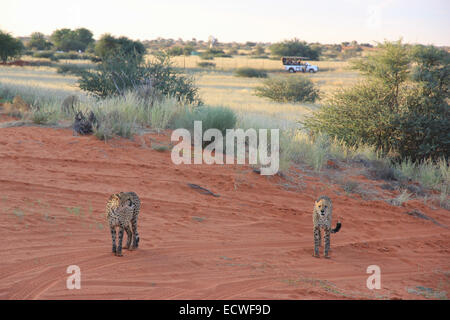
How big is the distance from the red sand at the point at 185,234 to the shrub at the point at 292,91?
16.3m

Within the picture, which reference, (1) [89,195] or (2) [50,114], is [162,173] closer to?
(1) [89,195]

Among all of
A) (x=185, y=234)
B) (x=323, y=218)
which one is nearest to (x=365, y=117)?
(x=323, y=218)

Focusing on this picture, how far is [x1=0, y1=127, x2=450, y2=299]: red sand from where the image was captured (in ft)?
14.8

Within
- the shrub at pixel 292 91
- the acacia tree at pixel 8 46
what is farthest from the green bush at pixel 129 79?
the acacia tree at pixel 8 46

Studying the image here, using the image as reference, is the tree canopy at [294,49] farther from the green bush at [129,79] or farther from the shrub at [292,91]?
the green bush at [129,79]

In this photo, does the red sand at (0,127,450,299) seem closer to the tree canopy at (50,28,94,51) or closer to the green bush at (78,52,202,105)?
the green bush at (78,52,202,105)

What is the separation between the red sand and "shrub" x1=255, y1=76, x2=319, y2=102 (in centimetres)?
A: 1629

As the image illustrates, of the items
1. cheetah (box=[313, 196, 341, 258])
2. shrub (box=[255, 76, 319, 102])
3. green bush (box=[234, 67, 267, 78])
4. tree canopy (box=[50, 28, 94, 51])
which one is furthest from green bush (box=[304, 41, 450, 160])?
tree canopy (box=[50, 28, 94, 51])

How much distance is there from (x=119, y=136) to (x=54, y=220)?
4.46 meters

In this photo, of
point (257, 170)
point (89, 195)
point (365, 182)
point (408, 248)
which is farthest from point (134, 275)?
point (365, 182)

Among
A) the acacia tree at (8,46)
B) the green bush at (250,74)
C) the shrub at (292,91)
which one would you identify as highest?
the acacia tree at (8,46)

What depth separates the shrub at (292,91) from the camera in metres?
25.3

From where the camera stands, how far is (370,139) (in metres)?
12.1

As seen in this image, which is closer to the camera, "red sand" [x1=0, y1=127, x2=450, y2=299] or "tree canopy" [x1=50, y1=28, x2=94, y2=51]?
"red sand" [x1=0, y1=127, x2=450, y2=299]
